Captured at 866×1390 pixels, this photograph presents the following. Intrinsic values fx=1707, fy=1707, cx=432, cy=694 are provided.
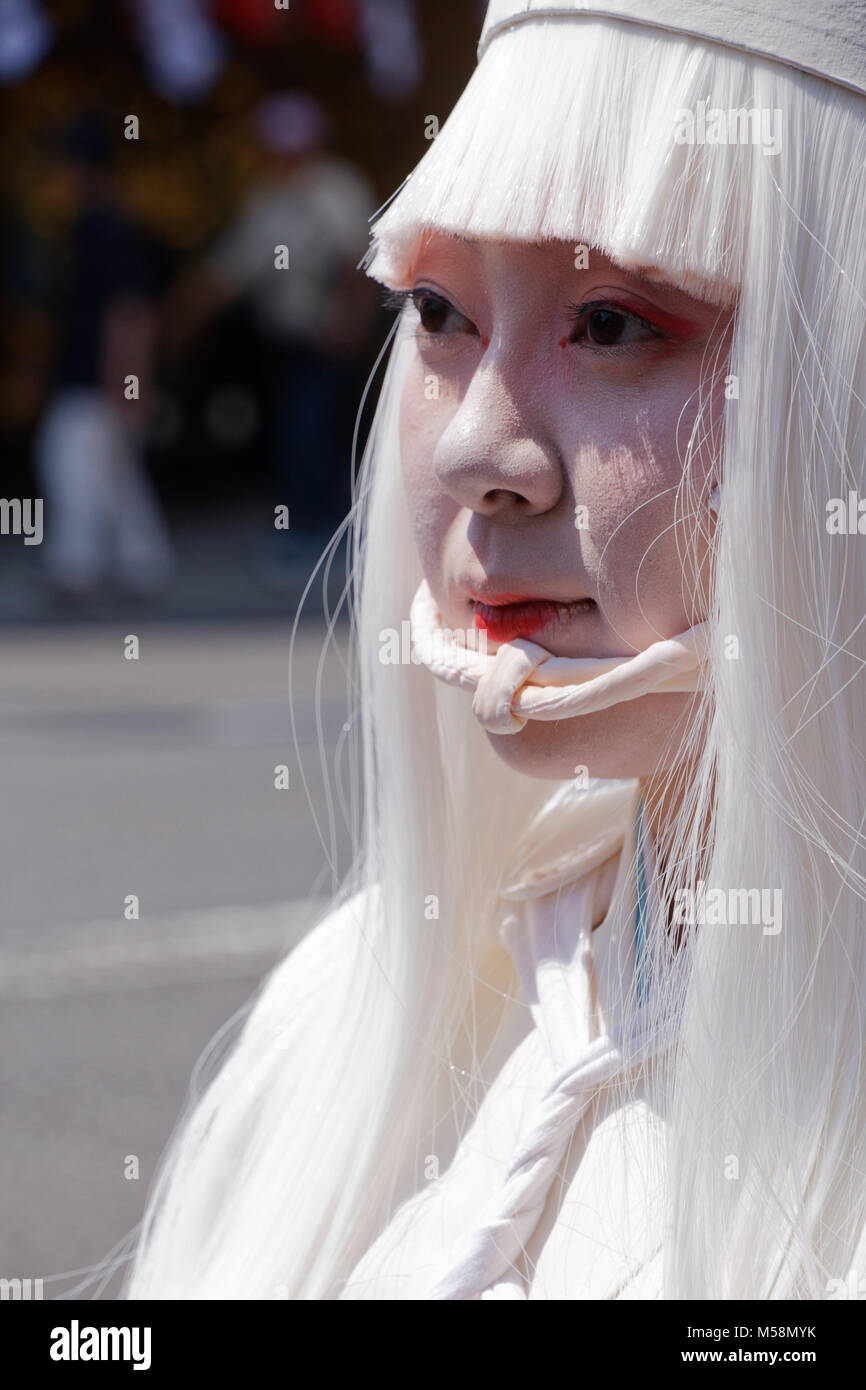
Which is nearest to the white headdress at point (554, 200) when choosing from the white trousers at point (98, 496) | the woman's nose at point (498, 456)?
the woman's nose at point (498, 456)

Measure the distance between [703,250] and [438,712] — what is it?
1.78ft

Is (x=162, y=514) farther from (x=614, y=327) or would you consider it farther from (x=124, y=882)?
(x=614, y=327)

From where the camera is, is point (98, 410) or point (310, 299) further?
point (310, 299)

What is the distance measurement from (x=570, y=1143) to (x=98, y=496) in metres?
8.63

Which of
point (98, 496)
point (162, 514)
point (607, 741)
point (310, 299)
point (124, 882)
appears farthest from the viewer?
point (162, 514)

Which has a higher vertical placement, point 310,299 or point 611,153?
point 310,299

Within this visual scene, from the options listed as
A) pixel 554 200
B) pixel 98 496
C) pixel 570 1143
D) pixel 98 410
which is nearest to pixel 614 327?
pixel 554 200

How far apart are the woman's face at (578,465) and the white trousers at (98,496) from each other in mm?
8341

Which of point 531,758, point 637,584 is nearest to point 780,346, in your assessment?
point 637,584

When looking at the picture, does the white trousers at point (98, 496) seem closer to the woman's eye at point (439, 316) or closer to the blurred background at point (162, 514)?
the blurred background at point (162, 514)

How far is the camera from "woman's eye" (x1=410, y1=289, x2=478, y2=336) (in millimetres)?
1336

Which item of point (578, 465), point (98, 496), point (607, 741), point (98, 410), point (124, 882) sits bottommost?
point (124, 882)

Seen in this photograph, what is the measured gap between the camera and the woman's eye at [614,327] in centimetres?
121

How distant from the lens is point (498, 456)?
1239 mm
